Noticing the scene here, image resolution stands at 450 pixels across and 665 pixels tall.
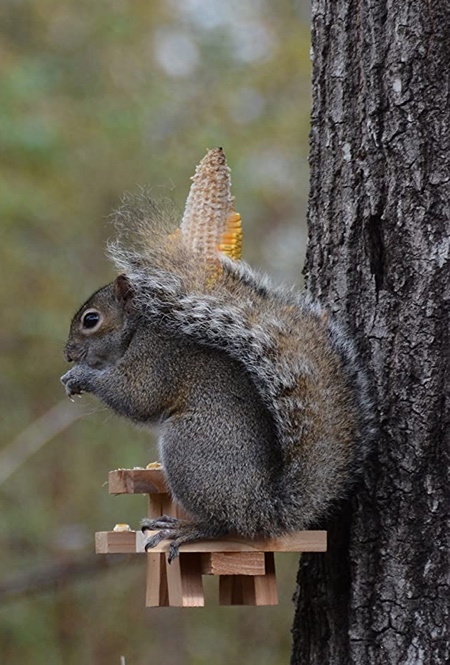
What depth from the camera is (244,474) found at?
1875mm

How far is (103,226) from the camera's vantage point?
5742mm

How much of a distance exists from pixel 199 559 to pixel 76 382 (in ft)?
1.46

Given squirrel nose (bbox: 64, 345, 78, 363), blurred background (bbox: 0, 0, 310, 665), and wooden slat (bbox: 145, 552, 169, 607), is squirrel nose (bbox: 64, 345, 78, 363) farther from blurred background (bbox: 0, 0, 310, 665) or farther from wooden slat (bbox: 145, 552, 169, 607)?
blurred background (bbox: 0, 0, 310, 665)

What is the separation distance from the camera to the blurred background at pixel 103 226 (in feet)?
19.1

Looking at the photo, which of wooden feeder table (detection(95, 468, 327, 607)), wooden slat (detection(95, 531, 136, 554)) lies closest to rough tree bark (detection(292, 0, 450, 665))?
wooden feeder table (detection(95, 468, 327, 607))

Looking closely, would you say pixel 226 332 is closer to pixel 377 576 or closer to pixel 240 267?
pixel 240 267

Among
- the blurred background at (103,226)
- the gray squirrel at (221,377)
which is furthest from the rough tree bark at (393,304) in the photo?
the blurred background at (103,226)

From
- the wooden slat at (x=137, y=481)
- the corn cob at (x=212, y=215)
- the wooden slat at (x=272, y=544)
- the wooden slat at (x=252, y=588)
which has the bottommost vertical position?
the wooden slat at (x=252, y=588)

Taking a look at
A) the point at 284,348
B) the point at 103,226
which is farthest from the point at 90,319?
the point at 103,226

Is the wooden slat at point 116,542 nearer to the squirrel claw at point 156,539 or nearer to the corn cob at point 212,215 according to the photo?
the squirrel claw at point 156,539

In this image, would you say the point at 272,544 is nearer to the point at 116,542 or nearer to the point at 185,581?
the point at 185,581

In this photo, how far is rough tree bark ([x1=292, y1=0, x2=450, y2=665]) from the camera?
6.29 ft

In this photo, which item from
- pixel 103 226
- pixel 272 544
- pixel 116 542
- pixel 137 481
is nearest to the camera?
pixel 272 544

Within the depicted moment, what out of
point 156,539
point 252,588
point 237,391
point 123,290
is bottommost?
point 252,588
